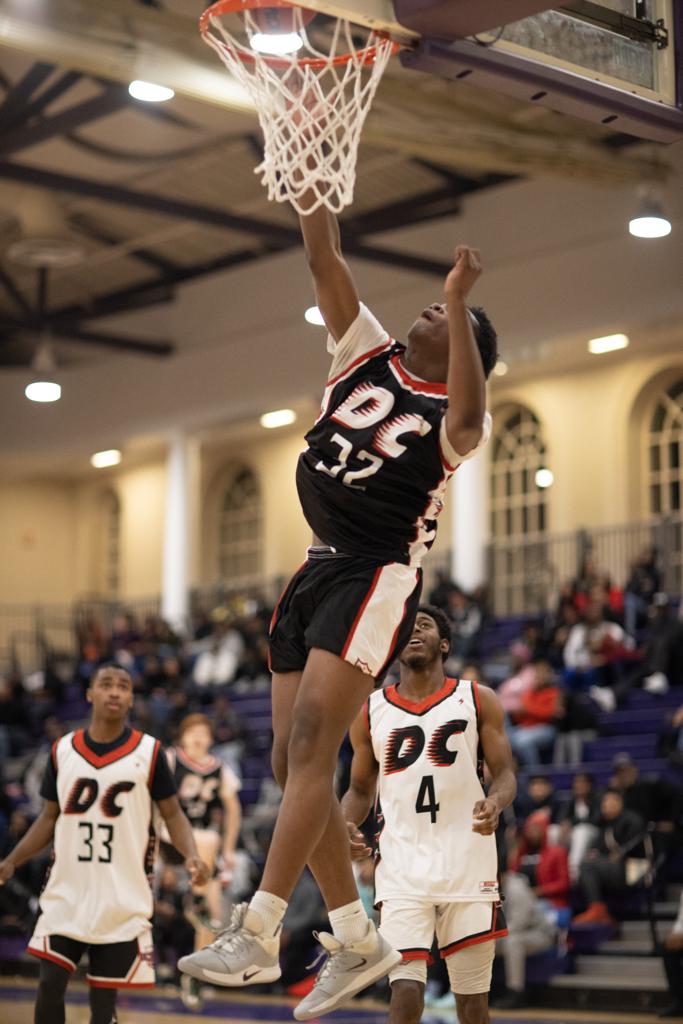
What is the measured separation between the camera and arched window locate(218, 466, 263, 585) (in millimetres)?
30078

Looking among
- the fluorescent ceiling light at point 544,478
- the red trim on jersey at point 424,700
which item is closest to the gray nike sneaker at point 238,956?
the red trim on jersey at point 424,700

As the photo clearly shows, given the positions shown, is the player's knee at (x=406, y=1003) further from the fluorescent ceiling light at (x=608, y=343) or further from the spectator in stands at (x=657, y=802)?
the fluorescent ceiling light at (x=608, y=343)

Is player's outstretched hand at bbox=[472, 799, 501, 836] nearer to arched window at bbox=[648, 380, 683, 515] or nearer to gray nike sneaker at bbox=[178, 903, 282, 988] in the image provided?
gray nike sneaker at bbox=[178, 903, 282, 988]

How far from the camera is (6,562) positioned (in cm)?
3269

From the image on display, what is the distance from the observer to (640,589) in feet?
64.5

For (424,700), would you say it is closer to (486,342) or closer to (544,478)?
(486,342)

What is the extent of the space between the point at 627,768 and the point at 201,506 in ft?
58.1

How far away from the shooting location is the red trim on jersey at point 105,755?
8.26 m

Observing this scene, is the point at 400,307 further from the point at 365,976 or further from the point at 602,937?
the point at 365,976

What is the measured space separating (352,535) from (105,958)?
367cm

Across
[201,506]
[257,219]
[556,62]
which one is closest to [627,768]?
[556,62]

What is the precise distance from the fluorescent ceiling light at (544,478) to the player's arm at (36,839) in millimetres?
17363

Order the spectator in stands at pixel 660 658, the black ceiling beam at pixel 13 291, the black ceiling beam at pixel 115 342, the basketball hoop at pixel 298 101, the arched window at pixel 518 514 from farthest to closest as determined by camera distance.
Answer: the black ceiling beam at pixel 115 342, the black ceiling beam at pixel 13 291, the arched window at pixel 518 514, the spectator in stands at pixel 660 658, the basketball hoop at pixel 298 101

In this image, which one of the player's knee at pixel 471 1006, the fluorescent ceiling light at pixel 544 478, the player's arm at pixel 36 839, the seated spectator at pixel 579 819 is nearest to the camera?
the player's knee at pixel 471 1006
